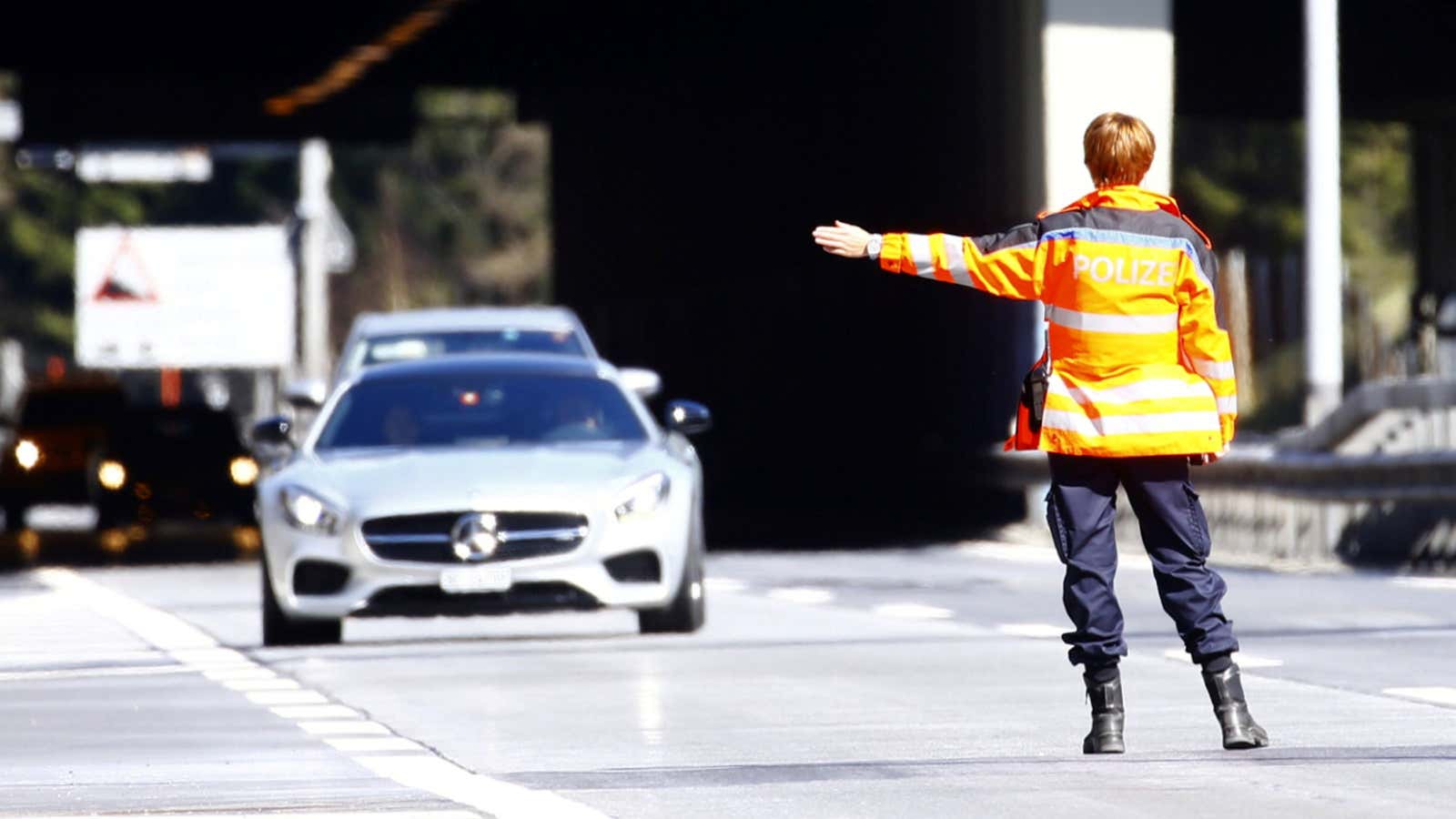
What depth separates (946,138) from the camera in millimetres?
33188

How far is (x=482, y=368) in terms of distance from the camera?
17.4 meters

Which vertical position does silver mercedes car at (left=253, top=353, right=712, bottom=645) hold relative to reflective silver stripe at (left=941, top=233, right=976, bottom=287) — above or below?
below

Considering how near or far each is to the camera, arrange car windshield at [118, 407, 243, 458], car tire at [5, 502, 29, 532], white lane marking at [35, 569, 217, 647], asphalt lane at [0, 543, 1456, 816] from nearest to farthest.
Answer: asphalt lane at [0, 543, 1456, 816]
white lane marking at [35, 569, 217, 647]
car windshield at [118, 407, 243, 458]
car tire at [5, 502, 29, 532]

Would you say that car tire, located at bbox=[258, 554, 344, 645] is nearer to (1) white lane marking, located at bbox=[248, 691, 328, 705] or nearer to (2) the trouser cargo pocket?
(1) white lane marking, located at bbox=[248, 691, 328, 705]

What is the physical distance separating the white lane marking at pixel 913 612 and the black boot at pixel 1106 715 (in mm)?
7392

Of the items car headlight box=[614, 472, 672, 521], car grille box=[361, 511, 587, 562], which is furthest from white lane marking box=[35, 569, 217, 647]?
car headlight box=[614, 472, 672, 521]

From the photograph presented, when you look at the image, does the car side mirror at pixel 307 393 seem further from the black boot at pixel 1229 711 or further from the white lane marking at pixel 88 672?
the black boot at pixel 1229 711

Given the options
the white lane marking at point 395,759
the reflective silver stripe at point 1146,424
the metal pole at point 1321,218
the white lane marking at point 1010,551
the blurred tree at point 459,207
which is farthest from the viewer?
the blurred tree at point 459,207

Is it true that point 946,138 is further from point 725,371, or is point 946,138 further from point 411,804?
point 411,804

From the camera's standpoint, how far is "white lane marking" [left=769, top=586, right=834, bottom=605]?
19.5 m

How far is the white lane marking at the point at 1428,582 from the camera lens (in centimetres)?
1866

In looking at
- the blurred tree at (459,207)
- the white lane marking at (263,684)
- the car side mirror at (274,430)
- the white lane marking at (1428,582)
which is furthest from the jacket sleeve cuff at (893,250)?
the blurred tree at (459,207)

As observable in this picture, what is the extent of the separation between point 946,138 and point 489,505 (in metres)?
18.1

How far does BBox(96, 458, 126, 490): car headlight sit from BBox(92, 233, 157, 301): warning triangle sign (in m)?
24.0
